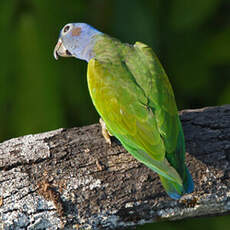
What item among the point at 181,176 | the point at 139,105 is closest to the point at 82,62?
the point at 139,105

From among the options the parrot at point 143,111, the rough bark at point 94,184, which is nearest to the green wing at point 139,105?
the parrot at point 143,111

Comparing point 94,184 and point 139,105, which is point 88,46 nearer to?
point 139,105

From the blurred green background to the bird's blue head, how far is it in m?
0.58

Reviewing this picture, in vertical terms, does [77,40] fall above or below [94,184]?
above

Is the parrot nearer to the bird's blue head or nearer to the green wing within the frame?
the green wing

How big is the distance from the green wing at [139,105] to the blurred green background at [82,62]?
4.07ft

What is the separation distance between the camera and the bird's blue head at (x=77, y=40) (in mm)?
2922

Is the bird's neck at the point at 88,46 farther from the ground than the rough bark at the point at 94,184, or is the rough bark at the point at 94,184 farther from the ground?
the bird's neck at the point at 88,46

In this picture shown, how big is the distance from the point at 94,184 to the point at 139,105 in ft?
1.44

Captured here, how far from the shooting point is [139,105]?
7.37 ft

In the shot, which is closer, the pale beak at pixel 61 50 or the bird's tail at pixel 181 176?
the bird's tail at pixel 181 176

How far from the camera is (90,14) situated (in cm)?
383

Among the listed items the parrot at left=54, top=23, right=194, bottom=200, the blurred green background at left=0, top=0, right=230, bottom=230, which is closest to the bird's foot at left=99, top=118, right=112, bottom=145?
the parrot at left=54, top=23, right=194, bottom=200

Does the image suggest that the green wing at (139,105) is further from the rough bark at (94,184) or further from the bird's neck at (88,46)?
the bird's neck at (88,46)
